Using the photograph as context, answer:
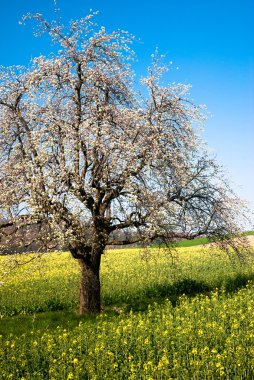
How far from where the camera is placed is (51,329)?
17.4 m

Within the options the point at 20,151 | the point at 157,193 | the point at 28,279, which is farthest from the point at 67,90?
the point at 28,279

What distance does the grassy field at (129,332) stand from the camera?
34.4 ft

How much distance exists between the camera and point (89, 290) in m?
19.2

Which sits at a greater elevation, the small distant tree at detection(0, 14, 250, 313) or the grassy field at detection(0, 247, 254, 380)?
the small distant tree at detection(0, 14, 250, 313)

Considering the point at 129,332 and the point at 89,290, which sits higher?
the point at 89,290

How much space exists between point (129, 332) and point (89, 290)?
20.5ft

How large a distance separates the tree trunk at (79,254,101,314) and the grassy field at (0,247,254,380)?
586 mm

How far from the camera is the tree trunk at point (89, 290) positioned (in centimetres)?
1916

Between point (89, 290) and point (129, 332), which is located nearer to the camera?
point (129, 332)

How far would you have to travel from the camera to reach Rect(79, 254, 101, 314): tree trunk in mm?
19156

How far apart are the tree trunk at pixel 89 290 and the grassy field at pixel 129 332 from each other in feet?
1.92

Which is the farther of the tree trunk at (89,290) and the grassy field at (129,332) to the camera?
the tree trunk at (89,290)

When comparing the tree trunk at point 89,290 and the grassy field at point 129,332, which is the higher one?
the tree trunk at point 89,290

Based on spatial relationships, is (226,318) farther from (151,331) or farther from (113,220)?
(113,220)
